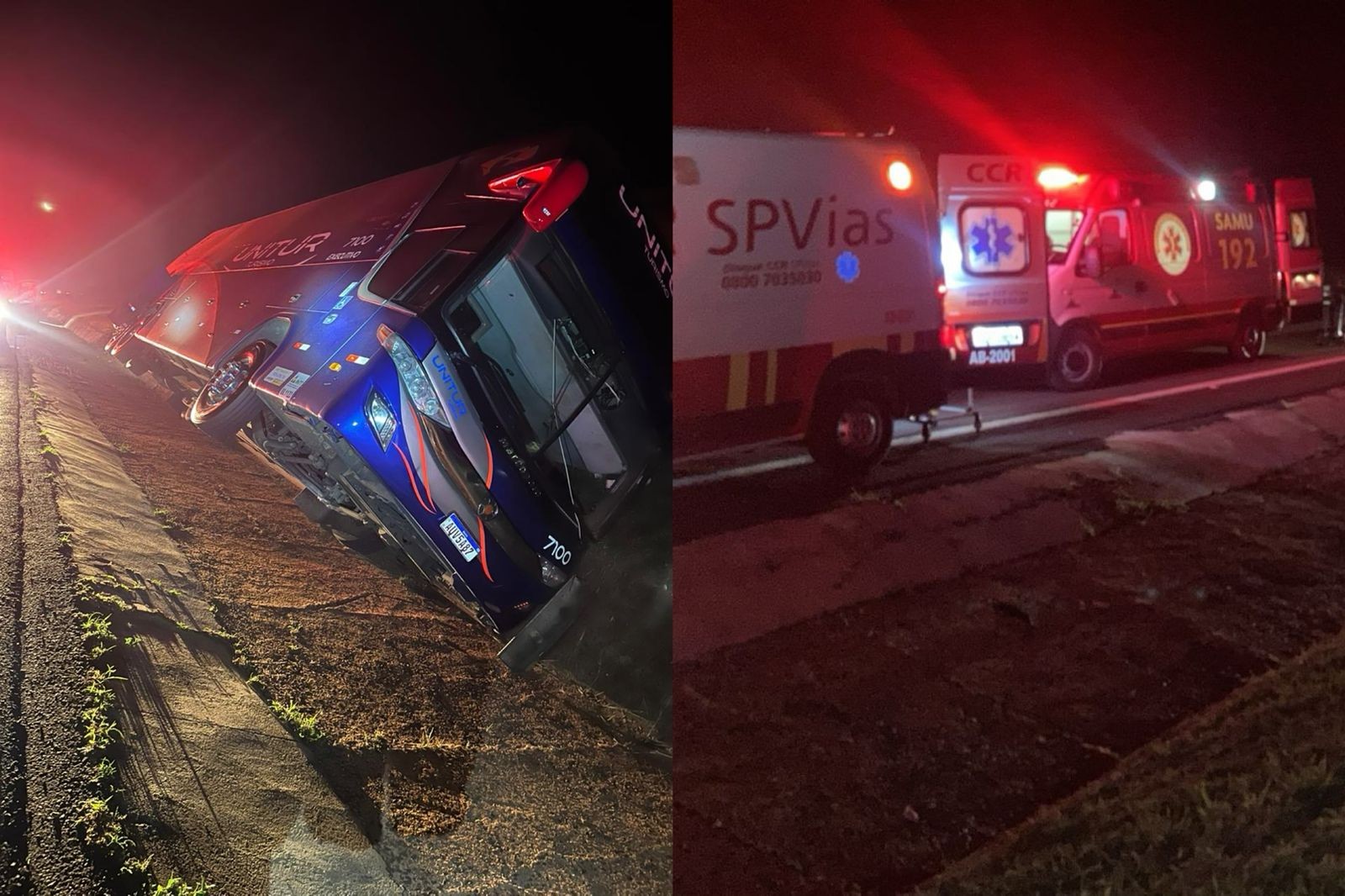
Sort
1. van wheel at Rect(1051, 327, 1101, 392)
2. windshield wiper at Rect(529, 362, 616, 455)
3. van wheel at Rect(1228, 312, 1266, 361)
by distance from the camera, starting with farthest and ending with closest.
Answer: van wheel at Rect(1228, 312, 1266, 361) → van wheel at Rect(1051, 327, 1101, 392) → windshield wiper at Rect(529, 362, 616, 455)

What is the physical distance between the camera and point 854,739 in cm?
355

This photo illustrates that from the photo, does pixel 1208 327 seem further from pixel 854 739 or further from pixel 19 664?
pixel 19 664

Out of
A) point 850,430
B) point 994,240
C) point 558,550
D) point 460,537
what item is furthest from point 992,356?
point 460,537

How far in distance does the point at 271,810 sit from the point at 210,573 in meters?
1.42

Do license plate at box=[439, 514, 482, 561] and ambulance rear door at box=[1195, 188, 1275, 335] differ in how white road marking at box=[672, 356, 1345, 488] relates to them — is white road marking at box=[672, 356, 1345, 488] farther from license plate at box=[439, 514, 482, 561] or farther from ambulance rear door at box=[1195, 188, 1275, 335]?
license plate at box=[439, 514, 482, 561]

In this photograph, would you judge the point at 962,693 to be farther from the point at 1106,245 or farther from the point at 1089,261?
the point at 1106,245

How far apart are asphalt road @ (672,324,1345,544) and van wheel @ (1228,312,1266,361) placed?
207mm

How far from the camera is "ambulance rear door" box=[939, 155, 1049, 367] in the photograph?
27.0 feet

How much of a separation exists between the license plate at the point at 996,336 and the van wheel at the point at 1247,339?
4579 millimetres

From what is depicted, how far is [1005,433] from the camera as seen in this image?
25.1 feet

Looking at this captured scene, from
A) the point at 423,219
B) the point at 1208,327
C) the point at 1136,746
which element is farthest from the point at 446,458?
the point at 1208,327

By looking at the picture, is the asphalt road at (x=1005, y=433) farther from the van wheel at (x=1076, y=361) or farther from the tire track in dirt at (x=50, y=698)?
the tire track in dirt at (x=50, y=698)

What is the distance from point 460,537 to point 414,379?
0.69m

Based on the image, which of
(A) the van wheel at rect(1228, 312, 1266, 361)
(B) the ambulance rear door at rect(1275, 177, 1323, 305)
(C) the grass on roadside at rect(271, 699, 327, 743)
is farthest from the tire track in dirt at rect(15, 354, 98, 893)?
(B) the ambulance rear door at rect(1275, 177, 1323, 305)
